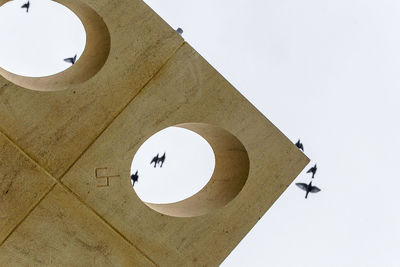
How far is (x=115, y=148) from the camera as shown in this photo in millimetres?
9734

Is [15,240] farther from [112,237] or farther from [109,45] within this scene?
[109,45]

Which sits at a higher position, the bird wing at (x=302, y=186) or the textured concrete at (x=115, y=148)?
the bird wing at (x=302, y=186)

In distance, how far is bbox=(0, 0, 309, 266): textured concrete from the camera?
9414 mm

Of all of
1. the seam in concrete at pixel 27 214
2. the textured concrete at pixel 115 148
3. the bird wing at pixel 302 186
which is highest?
the bird wing at pixel 302 186

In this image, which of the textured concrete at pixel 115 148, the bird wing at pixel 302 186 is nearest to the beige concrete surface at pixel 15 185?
the textured concrete at pixel 115 148

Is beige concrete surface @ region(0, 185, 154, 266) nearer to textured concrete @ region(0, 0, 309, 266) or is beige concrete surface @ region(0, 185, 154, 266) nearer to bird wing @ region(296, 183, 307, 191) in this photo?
textured concrete @ region(0, 0, 309, 266)

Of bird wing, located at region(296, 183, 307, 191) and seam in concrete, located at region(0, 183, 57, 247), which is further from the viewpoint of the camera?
bird wing, located at region(296, 183, 307, 191)

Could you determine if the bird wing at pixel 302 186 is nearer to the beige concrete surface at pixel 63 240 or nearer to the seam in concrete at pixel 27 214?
the beige concrete surface at pixel 63 240

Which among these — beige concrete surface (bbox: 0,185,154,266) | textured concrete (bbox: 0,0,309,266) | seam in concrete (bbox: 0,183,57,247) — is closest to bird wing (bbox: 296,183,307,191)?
textured concrete (bbox: 0,0,309,266)

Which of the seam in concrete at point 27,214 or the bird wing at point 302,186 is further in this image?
the bird wing at point 302,186

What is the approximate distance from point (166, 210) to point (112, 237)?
1051 mm

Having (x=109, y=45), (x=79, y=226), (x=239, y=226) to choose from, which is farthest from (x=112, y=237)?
(x=109, y=45)

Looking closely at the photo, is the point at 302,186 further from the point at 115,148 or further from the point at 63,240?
the point at 63,240

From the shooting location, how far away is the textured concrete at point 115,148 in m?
9.41
